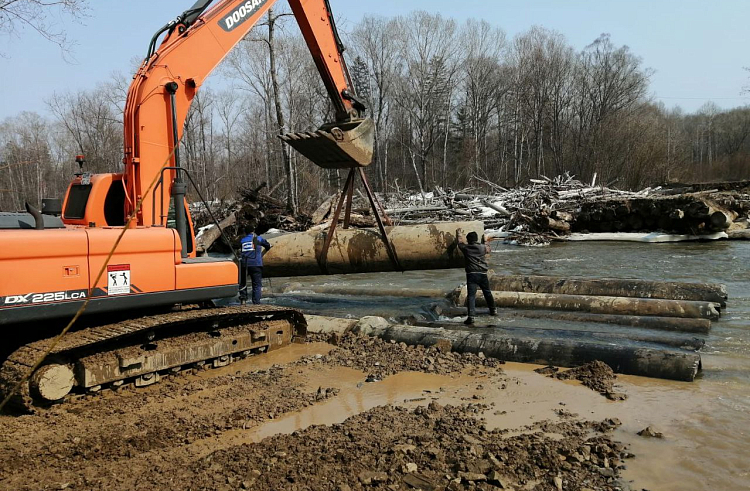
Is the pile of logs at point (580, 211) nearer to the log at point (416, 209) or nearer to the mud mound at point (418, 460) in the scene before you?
the log at point (416, 209)

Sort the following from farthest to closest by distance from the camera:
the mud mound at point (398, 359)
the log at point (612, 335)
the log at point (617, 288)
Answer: the log at point (617, 288) → the log at point (612, 335) → the mud mound at point (398, 359)

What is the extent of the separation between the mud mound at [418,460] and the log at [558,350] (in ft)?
5.74

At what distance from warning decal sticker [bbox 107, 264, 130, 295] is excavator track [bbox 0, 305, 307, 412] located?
0.39m

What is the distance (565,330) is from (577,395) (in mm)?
2365

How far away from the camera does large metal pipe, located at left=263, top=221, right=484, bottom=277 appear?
9422mm

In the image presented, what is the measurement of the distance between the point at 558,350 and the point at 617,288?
405 cm

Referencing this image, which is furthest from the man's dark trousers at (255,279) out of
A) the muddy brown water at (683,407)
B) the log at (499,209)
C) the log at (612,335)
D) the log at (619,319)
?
the log at (499,209)

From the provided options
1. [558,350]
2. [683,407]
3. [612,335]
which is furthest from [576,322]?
[683,407]

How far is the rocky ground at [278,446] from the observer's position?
3.70 meters

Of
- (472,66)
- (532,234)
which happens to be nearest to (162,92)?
(532,234)

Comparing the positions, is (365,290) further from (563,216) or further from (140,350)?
(563,216)

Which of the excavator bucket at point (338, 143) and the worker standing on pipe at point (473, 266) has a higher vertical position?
the excavator bucket at point (338, 143)

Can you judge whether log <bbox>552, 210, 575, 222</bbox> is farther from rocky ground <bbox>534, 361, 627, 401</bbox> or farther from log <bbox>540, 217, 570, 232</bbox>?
rocky ground <bbox>534, 361, 627, 401</bbox>

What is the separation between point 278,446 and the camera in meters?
4.21
